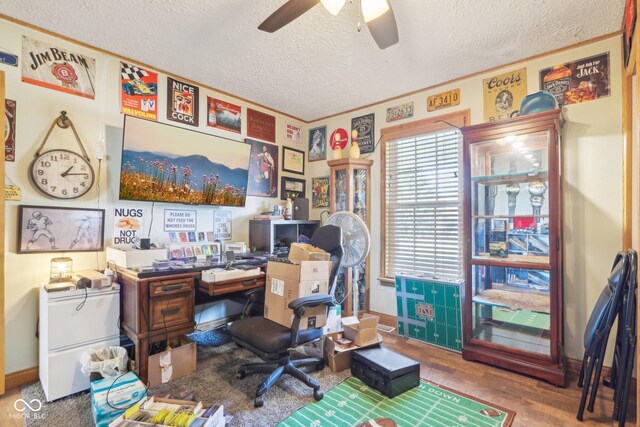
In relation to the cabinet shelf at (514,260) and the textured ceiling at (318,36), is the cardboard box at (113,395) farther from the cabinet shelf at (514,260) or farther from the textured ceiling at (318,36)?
the cabinet shelf at (514,260)

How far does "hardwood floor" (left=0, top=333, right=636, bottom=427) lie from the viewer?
176cm

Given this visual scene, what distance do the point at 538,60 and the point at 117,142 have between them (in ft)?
12.0

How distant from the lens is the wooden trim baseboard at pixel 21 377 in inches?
79.9

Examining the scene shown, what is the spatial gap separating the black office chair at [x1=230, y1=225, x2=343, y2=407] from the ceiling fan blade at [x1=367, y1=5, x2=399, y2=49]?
1569mm

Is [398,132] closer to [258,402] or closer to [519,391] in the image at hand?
[519,391]

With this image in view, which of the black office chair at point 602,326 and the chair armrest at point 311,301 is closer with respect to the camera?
the black office chair at point 602,326

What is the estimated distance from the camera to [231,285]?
2256 millimetres

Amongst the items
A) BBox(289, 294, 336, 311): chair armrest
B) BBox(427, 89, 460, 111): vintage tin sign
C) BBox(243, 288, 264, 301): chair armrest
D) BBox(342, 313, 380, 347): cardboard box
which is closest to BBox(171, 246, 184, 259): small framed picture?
BBox(243, 288, 264, 301): chair armrest

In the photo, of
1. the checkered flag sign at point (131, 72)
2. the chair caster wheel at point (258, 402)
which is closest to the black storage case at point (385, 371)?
the chair caster wheel at point (258, 402)

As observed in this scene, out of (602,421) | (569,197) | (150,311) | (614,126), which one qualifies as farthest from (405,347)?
(614,126)

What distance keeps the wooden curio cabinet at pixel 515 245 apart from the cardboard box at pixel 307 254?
130cm

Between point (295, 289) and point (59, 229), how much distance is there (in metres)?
1.84

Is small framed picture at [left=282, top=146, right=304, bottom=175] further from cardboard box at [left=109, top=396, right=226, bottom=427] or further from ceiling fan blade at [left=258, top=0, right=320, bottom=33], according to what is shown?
cardboard box at [left=109, top=396, right=226, bottom=427]

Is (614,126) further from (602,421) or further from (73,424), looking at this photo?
(73,424)
